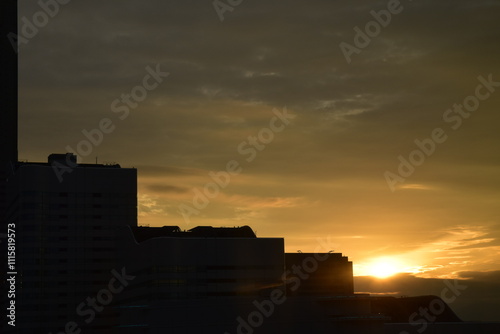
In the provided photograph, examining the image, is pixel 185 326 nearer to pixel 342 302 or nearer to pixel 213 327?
pixel 213 327

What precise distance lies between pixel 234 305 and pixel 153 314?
17496 millimetres

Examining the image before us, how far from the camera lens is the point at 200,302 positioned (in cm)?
17212

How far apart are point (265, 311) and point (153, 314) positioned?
24259mm

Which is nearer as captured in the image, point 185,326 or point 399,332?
point 185,326

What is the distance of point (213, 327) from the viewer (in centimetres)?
17088

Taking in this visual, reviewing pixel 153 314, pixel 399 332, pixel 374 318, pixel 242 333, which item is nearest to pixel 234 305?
pixel 242 333

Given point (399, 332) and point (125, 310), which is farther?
point (399, 332)

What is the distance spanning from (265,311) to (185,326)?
17952 millimetres

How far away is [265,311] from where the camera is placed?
17462 centimetres

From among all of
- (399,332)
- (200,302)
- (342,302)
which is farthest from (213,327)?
(399,332)

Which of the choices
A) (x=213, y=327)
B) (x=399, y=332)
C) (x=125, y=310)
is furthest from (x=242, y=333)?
(x=399, y=332)

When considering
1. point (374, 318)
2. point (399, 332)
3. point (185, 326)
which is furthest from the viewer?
point (399, 332)

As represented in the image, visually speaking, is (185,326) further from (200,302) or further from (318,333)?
(318,333)

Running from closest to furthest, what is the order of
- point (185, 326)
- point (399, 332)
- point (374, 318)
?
1. point (185, 326)
2. point (374, 318)
3. point (399, 332)
